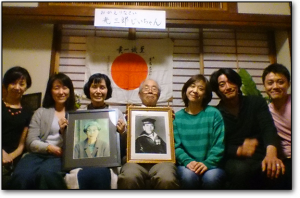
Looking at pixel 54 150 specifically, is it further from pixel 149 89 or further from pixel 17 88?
pixel 149 89

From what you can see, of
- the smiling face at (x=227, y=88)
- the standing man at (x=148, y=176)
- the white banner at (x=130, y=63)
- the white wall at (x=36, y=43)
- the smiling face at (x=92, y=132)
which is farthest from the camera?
the white banner at (x=130, y=63)

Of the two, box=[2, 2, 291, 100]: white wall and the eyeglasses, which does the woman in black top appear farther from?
the eyeglasses

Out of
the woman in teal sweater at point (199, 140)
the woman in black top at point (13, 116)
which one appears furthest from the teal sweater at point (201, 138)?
the woman in black top at point (13, 116)

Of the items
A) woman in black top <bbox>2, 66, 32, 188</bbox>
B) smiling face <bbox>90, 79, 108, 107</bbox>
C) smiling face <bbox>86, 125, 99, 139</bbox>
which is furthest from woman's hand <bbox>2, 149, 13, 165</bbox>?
smiling face <bbox>90, 79, 108, 107</bbox>

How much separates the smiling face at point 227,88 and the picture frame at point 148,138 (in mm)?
414

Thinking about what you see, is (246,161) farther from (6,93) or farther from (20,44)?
(20,44)

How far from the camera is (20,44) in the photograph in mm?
2361

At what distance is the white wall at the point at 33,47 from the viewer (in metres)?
2.32

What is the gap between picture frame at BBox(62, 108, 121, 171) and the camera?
4.87 feet

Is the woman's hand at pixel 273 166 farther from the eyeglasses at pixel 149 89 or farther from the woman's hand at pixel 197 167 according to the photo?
the eyeglasses at pixel 149 89

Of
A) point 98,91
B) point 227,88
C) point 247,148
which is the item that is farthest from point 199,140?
point 98,91

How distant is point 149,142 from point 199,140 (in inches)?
13.0

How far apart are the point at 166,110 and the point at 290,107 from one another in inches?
32.4

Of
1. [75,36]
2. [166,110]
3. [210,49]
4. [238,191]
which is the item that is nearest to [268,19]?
[210,49]
